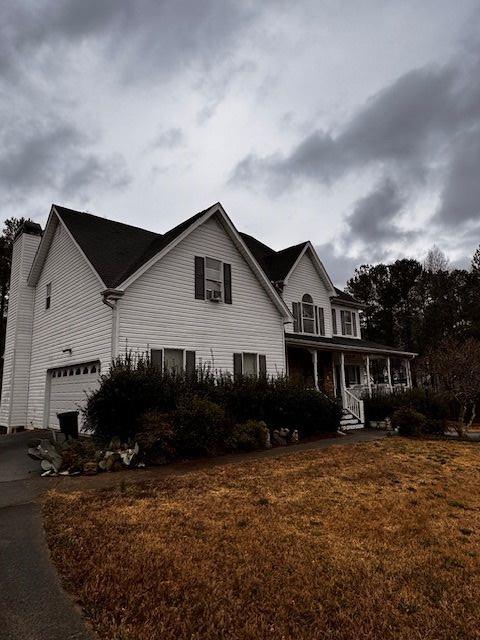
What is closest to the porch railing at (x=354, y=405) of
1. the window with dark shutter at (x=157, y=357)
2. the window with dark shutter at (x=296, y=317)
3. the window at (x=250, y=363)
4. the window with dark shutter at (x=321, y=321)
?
the window with dark shutter at (x=296, y=317)

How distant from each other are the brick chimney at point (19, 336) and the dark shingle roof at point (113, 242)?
10.0ft

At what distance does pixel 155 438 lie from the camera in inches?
368

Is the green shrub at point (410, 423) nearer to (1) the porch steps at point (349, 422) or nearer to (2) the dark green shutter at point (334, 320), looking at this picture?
(1) the porch steps at point (349, 422)

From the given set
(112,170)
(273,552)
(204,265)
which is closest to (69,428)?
(204,265)

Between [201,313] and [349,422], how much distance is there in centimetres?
775

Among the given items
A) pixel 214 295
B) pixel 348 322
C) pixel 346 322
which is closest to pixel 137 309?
pixel 214 295

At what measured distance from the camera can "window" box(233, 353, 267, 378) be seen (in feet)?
52.2

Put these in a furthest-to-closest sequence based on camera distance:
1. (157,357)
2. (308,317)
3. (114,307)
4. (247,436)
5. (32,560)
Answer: (308,317) → (157,357) → (114,307) → (247,436) → (32,560)

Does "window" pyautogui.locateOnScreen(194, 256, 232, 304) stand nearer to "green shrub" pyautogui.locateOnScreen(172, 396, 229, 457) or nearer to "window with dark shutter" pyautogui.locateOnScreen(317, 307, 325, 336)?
"green shrub" pyautogui.locateOnScreen(172, 396, 229, 457)

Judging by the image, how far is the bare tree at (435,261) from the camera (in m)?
44.8

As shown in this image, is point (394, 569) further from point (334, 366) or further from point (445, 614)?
point (334, 366)

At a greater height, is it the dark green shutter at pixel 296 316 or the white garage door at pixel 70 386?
the dark green shutter at pixel 296 316

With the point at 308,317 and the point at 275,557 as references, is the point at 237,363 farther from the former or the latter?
the point at 275,557

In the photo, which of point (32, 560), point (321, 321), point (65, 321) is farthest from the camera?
Answer: point (321, 321)
